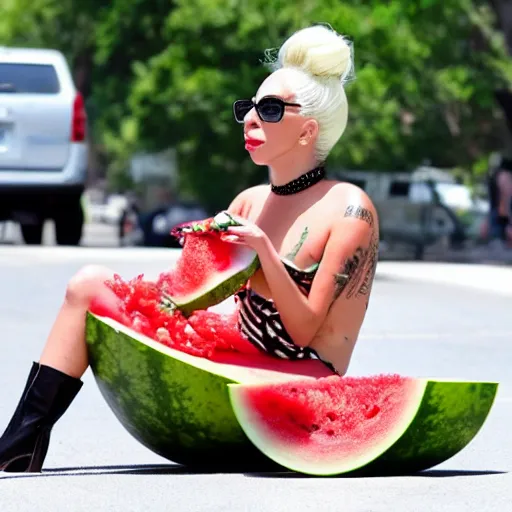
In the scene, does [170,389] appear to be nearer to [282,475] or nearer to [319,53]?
[282,475]

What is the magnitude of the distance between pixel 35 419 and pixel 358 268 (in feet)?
3.59

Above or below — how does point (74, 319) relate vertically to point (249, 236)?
below

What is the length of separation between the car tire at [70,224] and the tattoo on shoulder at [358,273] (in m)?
14.8

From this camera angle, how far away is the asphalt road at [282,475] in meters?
5.68

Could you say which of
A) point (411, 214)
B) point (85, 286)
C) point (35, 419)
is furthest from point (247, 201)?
point (411, 214)

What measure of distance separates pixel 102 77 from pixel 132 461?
115 feet

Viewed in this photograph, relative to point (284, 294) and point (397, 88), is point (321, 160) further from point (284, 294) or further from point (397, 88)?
point (397, 88)

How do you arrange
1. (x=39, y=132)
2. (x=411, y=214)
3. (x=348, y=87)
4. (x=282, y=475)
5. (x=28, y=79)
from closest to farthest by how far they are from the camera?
(x=282, y=475) → (x=39, y=132) → (x=28, y=79) → (x=348, y=87) → (x=411, y=214)

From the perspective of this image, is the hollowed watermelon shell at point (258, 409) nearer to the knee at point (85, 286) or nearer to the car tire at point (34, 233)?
the knee at point (85, 286)

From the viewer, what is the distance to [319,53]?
6242 mm

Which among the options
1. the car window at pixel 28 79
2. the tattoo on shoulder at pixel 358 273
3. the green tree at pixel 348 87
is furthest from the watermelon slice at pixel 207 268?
the green tree at pixel 348 87

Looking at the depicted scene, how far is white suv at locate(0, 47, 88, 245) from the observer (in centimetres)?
1992

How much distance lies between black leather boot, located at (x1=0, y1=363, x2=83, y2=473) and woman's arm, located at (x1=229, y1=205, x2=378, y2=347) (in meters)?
0.67

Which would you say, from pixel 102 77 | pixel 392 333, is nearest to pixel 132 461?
pixel 392 333
